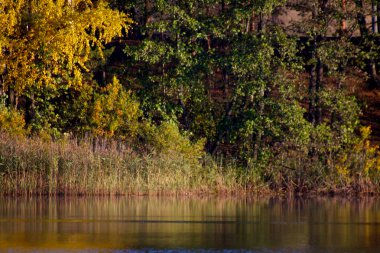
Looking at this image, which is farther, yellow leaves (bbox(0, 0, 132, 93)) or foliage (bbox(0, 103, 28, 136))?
yellow leaves (bbox(0, 0, 132, 93))

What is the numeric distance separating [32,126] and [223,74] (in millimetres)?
7398

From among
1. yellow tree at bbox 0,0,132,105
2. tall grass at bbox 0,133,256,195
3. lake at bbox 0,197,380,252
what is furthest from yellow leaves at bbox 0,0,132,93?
lake at bbox 0,197,380,252

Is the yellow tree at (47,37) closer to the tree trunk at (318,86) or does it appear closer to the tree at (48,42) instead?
the tree at (48,42)

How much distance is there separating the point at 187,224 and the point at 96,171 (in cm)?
779

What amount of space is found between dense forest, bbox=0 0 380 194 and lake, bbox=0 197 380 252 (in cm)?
266

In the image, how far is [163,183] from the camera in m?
30.6

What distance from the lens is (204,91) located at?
1426 inches

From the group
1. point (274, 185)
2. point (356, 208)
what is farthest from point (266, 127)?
point (356, 208)

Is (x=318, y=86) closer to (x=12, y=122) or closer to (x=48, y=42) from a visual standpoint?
(x=48, y=42)

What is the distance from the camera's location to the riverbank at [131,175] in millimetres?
29797

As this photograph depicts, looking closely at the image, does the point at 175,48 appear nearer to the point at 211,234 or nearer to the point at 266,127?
the point at 266,127

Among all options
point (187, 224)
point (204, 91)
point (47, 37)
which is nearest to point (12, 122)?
point (47, 37)

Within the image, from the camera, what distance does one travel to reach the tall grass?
2977 cm

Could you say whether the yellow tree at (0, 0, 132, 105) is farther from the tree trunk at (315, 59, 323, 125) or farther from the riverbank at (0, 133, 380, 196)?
the tree trunk at (315, 59, 323, 125)
